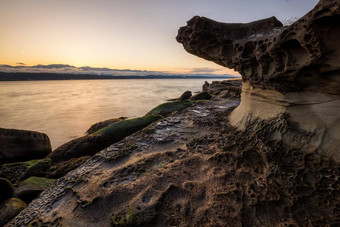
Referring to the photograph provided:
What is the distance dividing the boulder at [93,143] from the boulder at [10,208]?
192cm

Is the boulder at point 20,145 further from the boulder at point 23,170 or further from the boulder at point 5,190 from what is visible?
the boulder at point 5,190

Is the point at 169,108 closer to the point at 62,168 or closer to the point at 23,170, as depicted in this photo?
the point at 62,168

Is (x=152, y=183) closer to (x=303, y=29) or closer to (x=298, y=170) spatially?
(x=298, y=170)

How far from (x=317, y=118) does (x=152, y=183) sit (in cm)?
A: 260

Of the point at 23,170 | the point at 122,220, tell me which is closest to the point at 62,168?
the point at 23,170

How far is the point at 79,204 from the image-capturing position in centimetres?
262

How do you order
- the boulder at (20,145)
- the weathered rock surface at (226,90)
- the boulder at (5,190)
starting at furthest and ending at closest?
the weathered rock surface at (226,90) < the boulder at (20,145) < the boulder at (5,190)

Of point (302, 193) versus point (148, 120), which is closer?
point (302, 193)

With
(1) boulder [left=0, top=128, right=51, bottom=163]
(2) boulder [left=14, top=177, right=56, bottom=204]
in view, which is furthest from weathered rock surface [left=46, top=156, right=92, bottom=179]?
(1) boulder [left=0, top=128, right=51, bottom=163]

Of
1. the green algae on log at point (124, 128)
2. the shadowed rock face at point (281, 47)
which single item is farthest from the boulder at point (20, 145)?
the shadowed rock face at point (281, 47)

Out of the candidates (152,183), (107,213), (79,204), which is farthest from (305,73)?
(79,204)

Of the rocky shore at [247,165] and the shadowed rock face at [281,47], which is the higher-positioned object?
the shadowed rock face at [281,47]

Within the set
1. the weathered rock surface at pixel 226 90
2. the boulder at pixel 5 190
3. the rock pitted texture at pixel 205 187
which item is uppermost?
the weathered rock surface at pixel 226 90

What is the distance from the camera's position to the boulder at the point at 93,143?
506 cm
